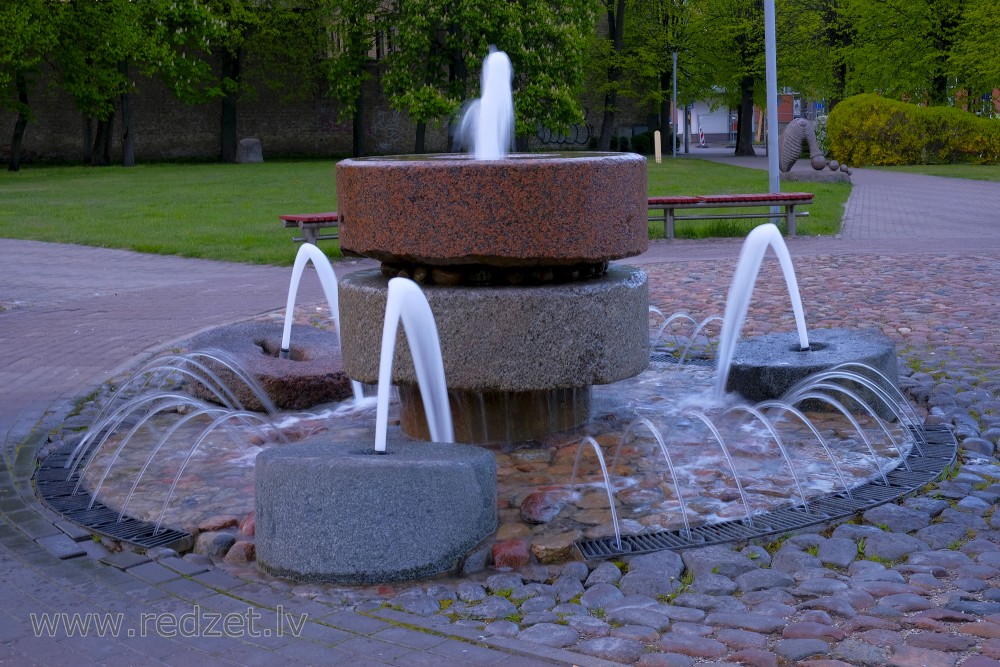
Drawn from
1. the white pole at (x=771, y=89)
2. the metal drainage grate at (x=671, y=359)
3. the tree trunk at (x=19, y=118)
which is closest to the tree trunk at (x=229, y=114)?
the tree trunk at (x=19, y=118)

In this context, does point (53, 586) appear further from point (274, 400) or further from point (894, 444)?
point (894, 444)

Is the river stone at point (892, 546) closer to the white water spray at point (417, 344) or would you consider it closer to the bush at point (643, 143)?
the white water spray at point (417, 344)

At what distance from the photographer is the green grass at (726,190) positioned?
15.5 metres

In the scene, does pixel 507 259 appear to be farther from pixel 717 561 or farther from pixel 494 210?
pixel 717 561

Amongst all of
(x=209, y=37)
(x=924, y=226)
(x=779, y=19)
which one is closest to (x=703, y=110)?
(x=779, y=19)

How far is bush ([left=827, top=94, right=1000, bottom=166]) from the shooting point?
31.1 metres

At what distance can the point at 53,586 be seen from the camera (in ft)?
13.3

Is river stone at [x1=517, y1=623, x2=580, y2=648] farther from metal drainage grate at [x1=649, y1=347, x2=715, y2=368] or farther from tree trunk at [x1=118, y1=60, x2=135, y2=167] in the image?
tree trunk at [x1=118, y1=60, x2=135, y2=167]

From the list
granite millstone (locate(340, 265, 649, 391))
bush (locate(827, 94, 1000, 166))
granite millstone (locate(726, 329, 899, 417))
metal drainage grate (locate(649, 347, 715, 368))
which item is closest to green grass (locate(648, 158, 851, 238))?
bush (locate(827, 94, 1000, 166))

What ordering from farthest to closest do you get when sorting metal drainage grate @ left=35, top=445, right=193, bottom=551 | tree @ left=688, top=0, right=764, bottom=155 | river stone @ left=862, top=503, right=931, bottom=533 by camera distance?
tree @ left=688, top=0, right=764, bottom=155 → metal drainage grate @ left=35, top=445, right=193, bottom=551 → river stone @ left=862, top=503, right=931, bottom=533

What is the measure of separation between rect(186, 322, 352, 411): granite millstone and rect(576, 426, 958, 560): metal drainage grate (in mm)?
2823

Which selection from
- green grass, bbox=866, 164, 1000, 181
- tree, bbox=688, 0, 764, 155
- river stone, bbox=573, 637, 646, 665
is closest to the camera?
river stone, bbox=573, 637, 646, 665

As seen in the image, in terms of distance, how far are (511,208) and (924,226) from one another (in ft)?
39.7

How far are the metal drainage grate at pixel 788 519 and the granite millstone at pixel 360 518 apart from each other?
1.88ft
